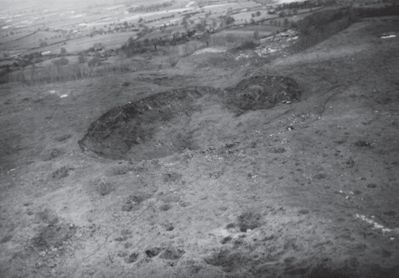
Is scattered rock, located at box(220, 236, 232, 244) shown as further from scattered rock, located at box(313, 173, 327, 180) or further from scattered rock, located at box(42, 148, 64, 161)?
scattered rock, located at box(42, 148, 64, 161)

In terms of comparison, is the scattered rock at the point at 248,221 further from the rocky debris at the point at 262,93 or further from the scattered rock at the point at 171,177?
the rocky debris at the point at 262,93

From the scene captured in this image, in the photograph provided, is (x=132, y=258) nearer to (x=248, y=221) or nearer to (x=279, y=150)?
(x=248, y=221)

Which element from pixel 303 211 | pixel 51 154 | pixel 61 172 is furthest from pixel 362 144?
pixel 51 154

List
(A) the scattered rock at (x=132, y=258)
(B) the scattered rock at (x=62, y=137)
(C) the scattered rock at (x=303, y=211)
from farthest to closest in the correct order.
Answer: (B) the scattered rock at (x=62, y=137) < (C) the scattered rock at (x=303, y=211) < (A) the scattered rock at (x=132, y=258)

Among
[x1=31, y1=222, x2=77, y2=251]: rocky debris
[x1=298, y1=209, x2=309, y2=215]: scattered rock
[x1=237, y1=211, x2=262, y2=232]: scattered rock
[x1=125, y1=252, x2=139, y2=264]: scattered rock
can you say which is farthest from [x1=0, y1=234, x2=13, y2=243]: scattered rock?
[x1=298, y1=209, x2=309, y2=215]: scattered rock

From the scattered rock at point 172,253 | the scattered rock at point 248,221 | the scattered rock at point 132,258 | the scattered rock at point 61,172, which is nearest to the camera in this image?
the scattered rock at point 172,253

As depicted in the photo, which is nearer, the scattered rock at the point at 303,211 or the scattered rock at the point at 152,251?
the scattered rock at the point at 152,251

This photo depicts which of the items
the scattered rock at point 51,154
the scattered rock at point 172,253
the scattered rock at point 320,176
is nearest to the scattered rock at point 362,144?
the scattered rock at point 320,176

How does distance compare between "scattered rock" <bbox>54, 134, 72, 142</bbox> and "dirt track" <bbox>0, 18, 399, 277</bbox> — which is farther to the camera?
"scattered rock" <bbox>54, 134, 72, 142</bbox>

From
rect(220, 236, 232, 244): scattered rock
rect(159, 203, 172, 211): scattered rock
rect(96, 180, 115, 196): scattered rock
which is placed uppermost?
rect(96, 180, 115, 196): scattered rock
